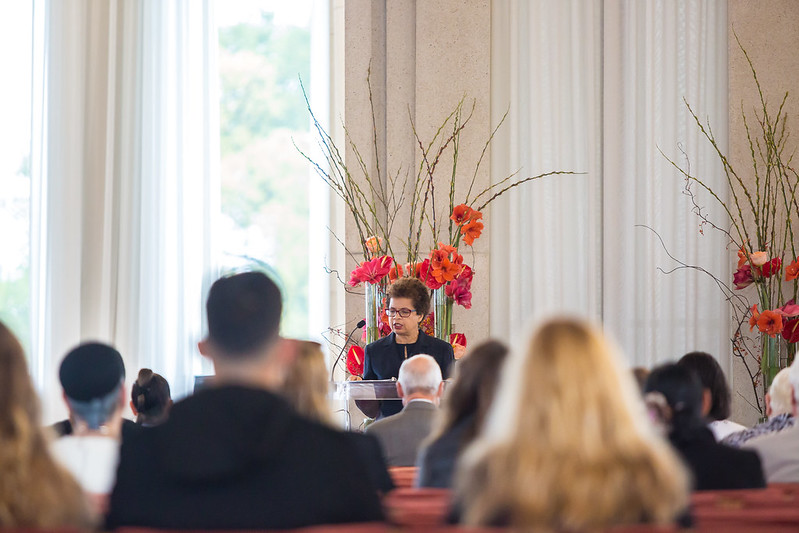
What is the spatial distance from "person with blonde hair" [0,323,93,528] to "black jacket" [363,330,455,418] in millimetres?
3044

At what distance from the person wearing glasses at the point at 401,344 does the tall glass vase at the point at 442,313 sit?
0.28 m

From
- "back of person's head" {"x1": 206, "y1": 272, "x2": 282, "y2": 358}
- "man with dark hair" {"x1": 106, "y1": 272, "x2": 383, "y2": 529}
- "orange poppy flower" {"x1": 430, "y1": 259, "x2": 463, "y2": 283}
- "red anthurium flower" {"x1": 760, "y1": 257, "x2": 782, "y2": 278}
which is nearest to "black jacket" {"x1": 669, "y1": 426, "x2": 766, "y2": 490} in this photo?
"man with dark hair" {"x1": 106, "y1": 272, "x2": 383, "y2": 529}

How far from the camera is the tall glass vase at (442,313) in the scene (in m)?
5.58

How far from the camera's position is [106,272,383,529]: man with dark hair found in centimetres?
197

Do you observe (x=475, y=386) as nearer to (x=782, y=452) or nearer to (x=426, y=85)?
(x=782, y=452)

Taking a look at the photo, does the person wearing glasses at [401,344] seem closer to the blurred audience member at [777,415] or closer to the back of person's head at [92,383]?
the blurred audience member at [777,415]

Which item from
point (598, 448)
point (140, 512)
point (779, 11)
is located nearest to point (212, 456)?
point (140, 512)

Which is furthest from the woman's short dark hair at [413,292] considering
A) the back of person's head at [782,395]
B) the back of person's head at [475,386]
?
the back of person's head at [475,386]

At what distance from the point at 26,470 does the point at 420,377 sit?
180 centimetres

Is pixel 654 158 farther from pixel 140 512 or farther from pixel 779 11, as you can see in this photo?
pixel 140 512

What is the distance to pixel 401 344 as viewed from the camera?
5262mm

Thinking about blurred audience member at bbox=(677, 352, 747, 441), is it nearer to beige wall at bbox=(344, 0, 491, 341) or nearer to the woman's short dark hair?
the woman's short dark hair

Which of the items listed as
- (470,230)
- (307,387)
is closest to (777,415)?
(307,387)

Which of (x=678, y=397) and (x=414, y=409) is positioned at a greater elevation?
(x=678, y=397)
